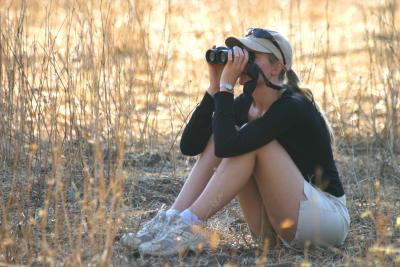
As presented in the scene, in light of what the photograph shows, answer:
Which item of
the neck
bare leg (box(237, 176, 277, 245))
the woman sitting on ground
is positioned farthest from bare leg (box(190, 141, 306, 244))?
the neck

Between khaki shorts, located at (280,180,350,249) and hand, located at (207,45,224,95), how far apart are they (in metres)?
0.58

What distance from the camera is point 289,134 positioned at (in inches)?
142

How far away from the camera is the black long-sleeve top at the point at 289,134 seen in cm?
348

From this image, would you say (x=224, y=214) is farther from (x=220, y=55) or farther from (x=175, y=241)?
(x=220, y=55)

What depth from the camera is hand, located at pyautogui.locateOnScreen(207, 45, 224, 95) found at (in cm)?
378

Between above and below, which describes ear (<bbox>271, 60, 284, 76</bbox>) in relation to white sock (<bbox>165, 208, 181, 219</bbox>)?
above

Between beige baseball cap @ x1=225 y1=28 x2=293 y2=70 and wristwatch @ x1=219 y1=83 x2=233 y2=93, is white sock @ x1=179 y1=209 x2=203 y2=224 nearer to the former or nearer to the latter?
wristwatch @ x1=219 y1=83 x2=233 y2=93

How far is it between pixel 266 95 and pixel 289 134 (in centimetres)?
20

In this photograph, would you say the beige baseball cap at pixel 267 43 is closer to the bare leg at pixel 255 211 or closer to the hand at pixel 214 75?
the hand at pixel 214 75

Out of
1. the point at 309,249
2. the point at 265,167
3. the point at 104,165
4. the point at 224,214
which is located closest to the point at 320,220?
the point at 309,249

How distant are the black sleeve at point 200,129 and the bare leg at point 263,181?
30 cm

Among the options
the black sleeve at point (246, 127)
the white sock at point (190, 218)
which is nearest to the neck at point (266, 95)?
the black sleeve at point (246, 127)

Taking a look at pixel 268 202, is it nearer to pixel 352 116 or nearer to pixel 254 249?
pixel 254 249

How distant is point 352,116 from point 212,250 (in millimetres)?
2570
